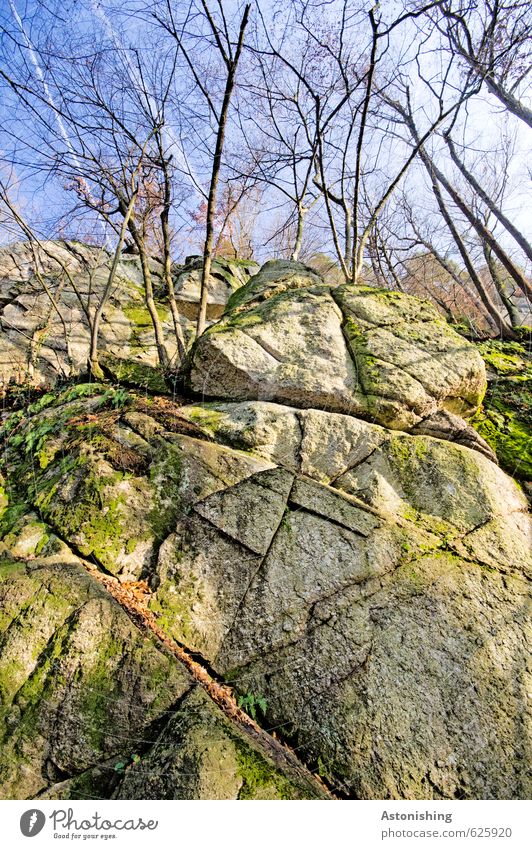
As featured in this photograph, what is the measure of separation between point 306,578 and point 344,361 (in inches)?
107

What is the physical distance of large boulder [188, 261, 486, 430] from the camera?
4434mm

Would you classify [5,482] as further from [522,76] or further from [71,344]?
[522,76]

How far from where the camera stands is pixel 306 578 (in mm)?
2953

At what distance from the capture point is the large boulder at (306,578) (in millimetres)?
2223

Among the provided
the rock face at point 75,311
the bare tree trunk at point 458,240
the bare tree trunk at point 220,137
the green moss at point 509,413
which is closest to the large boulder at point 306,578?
the green moss at point 509,413

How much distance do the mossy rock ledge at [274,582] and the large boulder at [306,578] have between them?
14mm

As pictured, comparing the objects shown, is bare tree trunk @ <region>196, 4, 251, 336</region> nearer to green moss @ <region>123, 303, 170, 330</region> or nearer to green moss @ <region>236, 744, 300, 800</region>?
green moss @ <region>123, 303, 170, 330</region>

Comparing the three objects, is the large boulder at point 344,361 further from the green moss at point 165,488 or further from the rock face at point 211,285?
the rock face at point 211,285

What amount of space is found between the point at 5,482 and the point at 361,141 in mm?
7469

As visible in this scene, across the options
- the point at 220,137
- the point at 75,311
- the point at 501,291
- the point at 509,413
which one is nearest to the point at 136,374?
the point at 220,137

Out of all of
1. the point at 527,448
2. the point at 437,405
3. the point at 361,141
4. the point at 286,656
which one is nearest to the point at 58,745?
the point at 286,656

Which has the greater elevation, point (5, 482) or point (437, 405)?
point (437, 405)

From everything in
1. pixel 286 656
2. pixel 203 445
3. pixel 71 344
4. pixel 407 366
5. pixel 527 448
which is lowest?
pixel 286 656

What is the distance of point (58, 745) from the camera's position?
2184 mm
